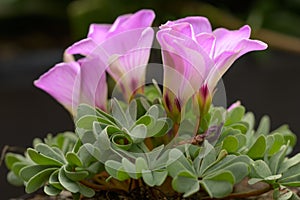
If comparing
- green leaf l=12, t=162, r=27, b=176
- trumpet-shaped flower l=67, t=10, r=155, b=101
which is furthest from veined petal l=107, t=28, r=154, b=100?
green leaf l=12, t=162, r=27, b=176

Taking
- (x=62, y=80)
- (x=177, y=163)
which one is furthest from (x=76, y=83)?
(x=177, y=163)

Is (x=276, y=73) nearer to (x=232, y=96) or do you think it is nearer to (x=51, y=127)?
(x=232, y=96)

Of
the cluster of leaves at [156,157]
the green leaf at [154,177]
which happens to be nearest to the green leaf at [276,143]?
the cluster of leaves at [156,157]

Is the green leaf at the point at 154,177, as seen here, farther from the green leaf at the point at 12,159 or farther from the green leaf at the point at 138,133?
the green leaf at the point at 12,159

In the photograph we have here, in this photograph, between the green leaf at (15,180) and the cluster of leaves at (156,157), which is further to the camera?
the green leaf at (15,180)

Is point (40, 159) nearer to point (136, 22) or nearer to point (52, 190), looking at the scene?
point (52, 190)

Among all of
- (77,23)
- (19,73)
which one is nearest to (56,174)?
(77,23)

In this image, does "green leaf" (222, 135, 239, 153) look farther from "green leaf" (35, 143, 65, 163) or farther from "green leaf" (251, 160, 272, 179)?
"green leaf" (35, 143, 65, 163)

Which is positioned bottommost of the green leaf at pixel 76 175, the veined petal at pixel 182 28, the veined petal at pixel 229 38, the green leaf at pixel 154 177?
the green leaf at pixel 76 175
